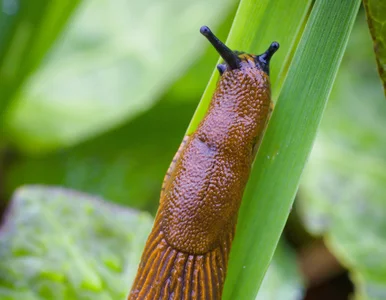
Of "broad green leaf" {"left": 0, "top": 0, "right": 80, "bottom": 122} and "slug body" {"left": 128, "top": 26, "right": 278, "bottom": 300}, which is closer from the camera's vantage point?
"slug body" {"left": 128, "top": 26, "right": 278, "bottom": 300}

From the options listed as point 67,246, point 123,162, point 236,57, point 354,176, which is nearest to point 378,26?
point 236,57

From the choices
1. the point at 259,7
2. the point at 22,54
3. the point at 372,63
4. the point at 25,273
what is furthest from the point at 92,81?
the point at 259,7

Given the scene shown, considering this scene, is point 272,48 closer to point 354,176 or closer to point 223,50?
point 223,50

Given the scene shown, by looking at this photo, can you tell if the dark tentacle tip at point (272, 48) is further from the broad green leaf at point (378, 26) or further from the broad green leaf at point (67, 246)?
the broad green leaf at point (67, 246)

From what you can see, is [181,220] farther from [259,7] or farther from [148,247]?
[259,7]

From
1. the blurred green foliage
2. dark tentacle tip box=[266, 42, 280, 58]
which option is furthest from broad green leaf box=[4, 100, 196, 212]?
dark tentacle tip box=[266, 42, 280, 58]

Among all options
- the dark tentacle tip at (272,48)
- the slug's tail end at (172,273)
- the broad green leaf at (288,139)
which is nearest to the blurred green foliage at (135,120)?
the slug's tail end at (172,273)

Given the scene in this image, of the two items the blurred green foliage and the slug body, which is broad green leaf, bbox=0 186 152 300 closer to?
the blurred green foliage
